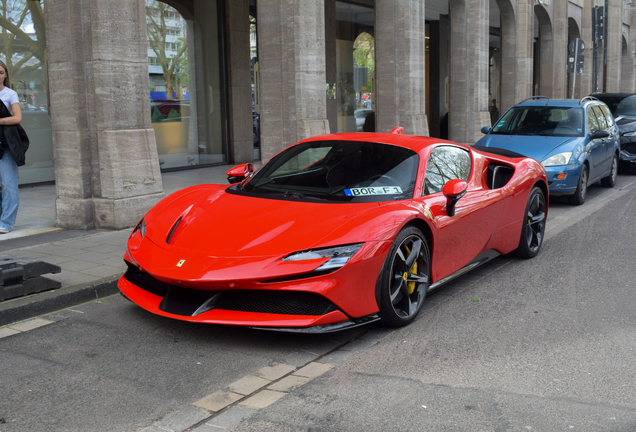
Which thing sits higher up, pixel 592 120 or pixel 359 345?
pixel 592 120

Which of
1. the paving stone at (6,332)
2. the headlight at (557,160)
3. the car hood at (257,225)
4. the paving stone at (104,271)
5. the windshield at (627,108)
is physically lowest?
the paving stone at (6,332)

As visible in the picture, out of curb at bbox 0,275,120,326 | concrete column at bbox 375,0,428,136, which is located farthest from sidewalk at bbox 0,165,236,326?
concrete column at bbox 375,0,428,136

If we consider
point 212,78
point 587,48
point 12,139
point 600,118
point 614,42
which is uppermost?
point 614,42

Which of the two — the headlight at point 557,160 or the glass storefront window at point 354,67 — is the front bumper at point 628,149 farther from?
the glass storefront window at point 354,67

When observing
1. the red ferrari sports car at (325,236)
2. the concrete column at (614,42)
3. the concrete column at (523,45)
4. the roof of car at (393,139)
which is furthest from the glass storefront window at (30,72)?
the concrete column at (614,42)

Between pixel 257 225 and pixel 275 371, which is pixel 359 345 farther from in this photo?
pixel 257 225

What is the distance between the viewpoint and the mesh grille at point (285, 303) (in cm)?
400

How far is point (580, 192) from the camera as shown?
1027 cm

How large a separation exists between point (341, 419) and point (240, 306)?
1089 millimetres

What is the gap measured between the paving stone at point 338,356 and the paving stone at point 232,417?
802 millimetres

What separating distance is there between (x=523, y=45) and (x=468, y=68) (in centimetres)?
529

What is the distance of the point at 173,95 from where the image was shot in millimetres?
14609

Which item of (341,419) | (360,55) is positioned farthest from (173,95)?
(341,419)

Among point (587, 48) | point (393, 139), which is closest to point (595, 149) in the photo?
point (393, 139)
